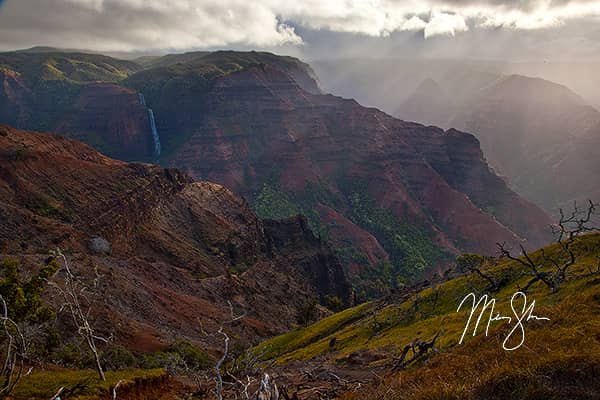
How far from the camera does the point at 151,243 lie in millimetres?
74125

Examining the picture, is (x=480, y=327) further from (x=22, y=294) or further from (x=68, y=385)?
(x=22, y=294)

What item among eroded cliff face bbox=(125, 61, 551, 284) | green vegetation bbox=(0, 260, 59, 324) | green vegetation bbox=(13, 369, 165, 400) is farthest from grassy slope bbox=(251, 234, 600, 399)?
eroded cliff face bbox=(125, 61, 551, 284)

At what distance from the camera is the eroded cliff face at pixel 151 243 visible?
175ft

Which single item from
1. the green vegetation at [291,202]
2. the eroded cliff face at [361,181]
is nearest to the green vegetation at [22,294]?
the eroded cliff face at [361,181]

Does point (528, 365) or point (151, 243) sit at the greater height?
point (528, 365)

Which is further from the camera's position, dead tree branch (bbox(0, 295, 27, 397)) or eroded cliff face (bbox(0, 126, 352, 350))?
eroded cliff face (bbox(0, 126, 352, 350))

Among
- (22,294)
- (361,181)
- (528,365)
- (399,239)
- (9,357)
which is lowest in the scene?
(399,239)

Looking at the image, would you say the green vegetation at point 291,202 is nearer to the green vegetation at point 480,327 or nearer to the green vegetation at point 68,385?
the green vegetation at point 480,327

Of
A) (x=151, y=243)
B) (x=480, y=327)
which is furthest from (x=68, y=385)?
(x=151, y=243)

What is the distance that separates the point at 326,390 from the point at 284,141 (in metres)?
180

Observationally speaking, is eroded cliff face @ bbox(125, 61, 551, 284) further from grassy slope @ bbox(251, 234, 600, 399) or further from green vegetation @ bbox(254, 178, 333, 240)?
grassy slope @ bbox(251, 234, 600, 399)

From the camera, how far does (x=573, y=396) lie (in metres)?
9.48

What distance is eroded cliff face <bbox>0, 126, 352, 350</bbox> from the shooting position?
53406 mm

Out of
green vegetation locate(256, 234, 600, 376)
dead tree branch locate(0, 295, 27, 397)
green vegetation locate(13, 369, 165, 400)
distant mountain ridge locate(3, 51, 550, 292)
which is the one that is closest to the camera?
dead tree branch locate(0, 295, 27, 397)
